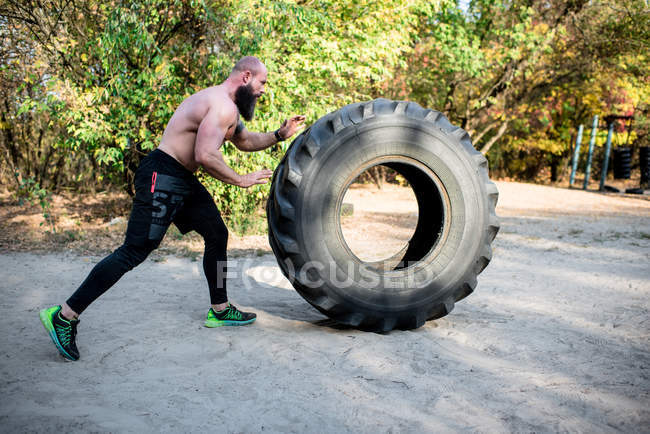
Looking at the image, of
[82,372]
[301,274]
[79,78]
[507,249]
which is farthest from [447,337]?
[79,78]

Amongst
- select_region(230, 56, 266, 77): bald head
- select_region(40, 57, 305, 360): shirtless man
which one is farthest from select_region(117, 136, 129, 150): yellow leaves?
select_region(230, 56, 266, 77): bald head

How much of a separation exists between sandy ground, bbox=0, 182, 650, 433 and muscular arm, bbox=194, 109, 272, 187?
3.60 feet

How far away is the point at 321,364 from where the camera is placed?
285 centimetres

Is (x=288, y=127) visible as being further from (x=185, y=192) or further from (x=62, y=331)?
(x=62, y=331)

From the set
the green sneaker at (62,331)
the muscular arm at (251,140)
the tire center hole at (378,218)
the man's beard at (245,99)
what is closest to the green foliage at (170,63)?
the tire center hole at (378,218)

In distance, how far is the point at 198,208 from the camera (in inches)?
138

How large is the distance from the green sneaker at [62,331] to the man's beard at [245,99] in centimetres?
180

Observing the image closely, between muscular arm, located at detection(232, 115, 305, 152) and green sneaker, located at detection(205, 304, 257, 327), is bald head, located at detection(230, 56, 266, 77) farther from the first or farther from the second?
green sneaker, located at detection(205, 304, 257, 327)

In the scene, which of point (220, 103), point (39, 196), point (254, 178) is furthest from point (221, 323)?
point (39, 196)

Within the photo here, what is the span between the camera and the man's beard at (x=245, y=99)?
344 cm

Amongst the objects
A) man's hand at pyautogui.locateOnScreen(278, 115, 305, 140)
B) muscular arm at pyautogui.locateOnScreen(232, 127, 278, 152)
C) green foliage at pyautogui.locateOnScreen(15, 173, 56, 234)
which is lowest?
green foliage at pyautogui.locateOnScreen(15, 173, 56, 234)

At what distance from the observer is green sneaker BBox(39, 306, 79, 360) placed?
2.91 meters

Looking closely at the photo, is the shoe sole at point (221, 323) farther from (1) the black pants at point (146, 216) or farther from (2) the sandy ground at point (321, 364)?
(1) the black pants at point (146, 216)

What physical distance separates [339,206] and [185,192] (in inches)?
42.1
